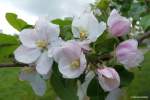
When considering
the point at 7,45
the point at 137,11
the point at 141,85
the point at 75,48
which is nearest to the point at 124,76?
the point at 75,48

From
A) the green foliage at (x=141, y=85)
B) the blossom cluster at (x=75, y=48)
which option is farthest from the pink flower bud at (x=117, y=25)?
the green foliage at (x=141, y=85)

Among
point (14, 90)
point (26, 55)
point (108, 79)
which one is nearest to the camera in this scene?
point (108, 79)

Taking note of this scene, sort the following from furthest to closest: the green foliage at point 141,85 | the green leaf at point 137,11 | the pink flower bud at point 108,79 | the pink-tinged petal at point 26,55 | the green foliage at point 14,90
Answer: the green foliage at point 14,90
the green foliage at point 141,85
the green leaf at point 137,11
the pink-tinged petal at point 26,55
the pink flower bud at point 108,79

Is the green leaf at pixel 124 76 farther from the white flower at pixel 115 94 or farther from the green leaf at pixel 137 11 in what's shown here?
the green leaf at pixel 137 11

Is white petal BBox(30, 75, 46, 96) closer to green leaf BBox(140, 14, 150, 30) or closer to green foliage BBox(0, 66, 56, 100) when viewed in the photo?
green leaf BBox(140, 14, 150, 30)

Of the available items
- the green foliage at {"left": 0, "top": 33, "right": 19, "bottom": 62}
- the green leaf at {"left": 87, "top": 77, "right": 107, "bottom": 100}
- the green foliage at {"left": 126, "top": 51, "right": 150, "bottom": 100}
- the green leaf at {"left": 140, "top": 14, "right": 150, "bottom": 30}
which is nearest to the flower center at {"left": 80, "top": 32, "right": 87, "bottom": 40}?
the green leaf at {"left": 87, "top": 77, "right": 107, "bottom": 100}

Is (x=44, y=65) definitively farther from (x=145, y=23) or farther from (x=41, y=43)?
(x=145, y=23)

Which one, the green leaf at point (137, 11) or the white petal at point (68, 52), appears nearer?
the white petal at point (68, 52)
